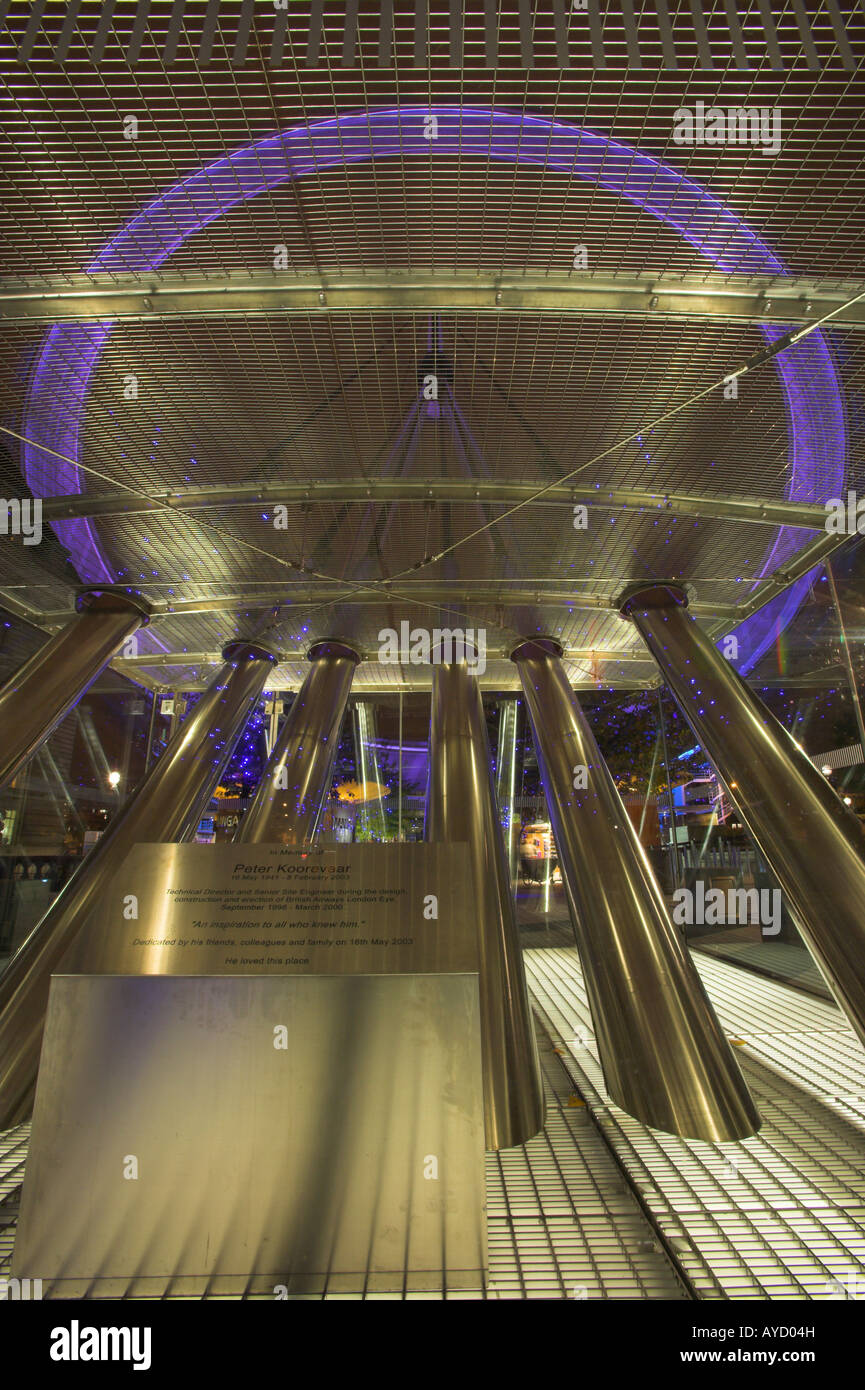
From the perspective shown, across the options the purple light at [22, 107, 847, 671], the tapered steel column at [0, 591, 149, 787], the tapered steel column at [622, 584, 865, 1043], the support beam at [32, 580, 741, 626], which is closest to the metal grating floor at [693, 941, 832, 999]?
the tapered steel column at [622, 584, 865, 1043]

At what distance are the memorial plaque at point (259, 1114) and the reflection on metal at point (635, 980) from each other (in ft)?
6.54

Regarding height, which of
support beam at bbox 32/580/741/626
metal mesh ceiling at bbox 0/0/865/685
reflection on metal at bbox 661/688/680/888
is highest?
metal mesh ceiling at bbox 0/0/865/685

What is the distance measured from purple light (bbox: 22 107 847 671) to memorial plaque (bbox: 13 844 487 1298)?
3.32m

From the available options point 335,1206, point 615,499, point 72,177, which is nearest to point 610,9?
point 72,177

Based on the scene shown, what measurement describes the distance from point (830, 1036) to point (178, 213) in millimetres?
7904

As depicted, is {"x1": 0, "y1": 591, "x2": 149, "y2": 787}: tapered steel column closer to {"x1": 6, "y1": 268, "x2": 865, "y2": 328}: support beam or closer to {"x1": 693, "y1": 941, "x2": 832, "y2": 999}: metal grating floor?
{"x1": 6, "y1": 268, "x2": 865, "y2": 328}: support beam

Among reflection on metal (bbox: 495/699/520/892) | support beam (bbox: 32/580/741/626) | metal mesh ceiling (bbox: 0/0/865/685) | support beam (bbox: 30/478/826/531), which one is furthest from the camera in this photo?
reflection on metal (bbox: 495/699/520/892)

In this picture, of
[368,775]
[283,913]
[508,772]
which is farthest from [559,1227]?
[508,772]

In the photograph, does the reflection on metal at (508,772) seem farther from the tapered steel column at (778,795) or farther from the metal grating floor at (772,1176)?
the metal grating floor at (772,1176)

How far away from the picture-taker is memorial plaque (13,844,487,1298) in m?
2.38

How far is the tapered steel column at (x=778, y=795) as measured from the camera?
414cm

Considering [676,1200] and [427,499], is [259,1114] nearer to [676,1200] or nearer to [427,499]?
[676,1200]

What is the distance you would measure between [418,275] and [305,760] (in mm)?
4778

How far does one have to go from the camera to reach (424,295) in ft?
10.8
